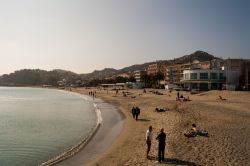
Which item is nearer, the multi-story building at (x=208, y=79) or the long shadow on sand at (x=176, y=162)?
the long shadow on sand at (x=176, y=162)

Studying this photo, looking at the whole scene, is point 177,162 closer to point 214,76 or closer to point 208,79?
point 208,79

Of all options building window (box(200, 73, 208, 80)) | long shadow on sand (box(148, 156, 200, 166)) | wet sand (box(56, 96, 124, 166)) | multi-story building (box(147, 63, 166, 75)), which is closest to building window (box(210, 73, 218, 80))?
building window (box(200, 73, 208, 80))

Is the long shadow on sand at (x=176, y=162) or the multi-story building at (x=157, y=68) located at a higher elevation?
the multi-story building at (x=157, y=68)

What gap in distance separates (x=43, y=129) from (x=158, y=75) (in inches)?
4346

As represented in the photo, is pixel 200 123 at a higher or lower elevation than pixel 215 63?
lower

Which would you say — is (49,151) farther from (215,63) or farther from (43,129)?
(215,63)

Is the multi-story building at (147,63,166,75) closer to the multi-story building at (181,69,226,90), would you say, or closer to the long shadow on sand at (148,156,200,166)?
the multi-story building at (181,69,226,90)

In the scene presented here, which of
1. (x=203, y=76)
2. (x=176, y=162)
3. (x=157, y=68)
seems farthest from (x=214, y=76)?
(x=157, y=68)

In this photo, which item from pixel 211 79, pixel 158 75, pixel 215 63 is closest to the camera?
pixel 211 79

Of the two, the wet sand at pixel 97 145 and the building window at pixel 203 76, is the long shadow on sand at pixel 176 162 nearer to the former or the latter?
the wet sand at pixel 97 145

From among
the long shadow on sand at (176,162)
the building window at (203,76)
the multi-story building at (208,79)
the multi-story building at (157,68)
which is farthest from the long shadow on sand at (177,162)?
the multi-story building at (157,68)

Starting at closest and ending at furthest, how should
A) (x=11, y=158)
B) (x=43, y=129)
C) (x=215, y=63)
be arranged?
(x=11, y=158), (x=43, y=129), (x=215, y=63)

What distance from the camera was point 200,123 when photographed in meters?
28.1

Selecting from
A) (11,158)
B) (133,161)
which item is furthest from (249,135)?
(11,158)
